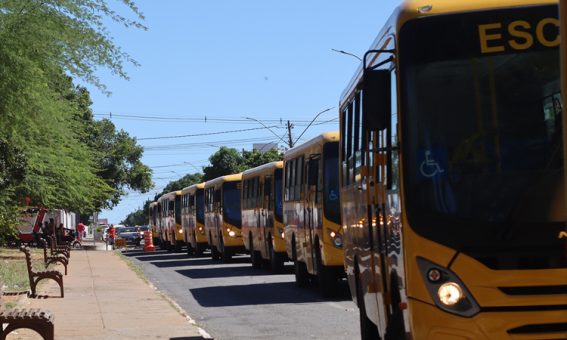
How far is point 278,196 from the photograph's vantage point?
28344 mm

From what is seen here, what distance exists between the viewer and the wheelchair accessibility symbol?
7.77 m

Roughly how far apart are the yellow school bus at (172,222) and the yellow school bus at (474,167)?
152ft

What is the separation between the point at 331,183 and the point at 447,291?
12.7 meters

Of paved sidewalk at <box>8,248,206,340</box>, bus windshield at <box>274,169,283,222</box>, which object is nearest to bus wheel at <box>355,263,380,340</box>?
paved sidewalk at <box>8,248,206,340</box>

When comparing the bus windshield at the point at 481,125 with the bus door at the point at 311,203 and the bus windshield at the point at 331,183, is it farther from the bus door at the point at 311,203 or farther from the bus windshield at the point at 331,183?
the bus door at the point at 311,203

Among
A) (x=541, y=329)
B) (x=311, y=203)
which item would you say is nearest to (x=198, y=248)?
(x=311, y=203)

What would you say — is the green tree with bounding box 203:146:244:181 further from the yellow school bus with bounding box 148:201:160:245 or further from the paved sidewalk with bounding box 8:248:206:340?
the paved sidewalk with bounding box 8:248:206:340

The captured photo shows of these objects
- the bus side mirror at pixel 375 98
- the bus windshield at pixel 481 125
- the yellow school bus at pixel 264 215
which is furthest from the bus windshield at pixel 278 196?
the bus windshield at pixel 481 125

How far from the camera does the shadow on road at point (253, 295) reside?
65.9ft

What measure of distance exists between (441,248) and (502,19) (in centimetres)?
177

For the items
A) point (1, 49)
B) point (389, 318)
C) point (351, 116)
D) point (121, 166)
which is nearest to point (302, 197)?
point (1, 49)

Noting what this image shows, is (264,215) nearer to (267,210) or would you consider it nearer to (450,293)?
(267,210)

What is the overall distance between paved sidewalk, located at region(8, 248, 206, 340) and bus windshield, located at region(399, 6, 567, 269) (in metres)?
6.81

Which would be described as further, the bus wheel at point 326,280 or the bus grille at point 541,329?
the bus wheel at point 326,280
